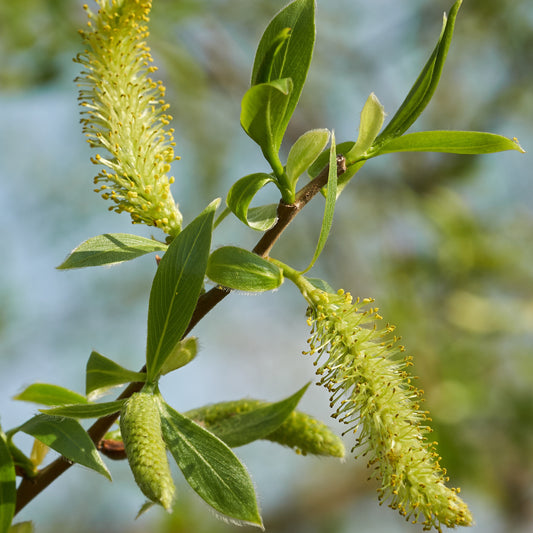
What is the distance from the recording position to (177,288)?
2.73 feet

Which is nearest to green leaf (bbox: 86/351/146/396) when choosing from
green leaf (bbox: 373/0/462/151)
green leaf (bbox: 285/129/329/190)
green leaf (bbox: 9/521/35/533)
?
green leaf (bbox: 9/521/35/533)

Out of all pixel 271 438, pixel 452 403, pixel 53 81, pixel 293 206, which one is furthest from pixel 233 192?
pixel 452 403

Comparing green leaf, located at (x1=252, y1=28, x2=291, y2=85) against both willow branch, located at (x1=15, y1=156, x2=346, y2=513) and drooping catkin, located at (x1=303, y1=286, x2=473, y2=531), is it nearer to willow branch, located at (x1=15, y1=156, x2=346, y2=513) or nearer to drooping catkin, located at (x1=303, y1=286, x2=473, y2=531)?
willow branch, located at (x1=15, y1=156, x2=346, y2=513)

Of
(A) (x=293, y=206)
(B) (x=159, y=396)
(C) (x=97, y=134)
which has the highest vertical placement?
(C) (x=97, y=134)

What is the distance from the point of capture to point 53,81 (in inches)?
106

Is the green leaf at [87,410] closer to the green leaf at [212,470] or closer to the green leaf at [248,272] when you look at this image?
the green leaf at [212,470]

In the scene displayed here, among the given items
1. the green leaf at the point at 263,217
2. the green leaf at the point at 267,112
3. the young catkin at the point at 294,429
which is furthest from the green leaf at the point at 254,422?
the green leaf at the point at 267,112

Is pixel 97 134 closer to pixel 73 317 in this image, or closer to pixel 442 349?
pixel 442 349

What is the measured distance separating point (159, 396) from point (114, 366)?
0.08m

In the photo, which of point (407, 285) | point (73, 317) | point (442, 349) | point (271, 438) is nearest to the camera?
point (271, 438)

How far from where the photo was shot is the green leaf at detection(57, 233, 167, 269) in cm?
88

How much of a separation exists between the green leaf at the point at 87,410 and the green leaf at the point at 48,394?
0.16 meters

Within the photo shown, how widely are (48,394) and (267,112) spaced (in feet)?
1.89

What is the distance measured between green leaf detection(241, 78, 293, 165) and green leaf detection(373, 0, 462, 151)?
0.16m
